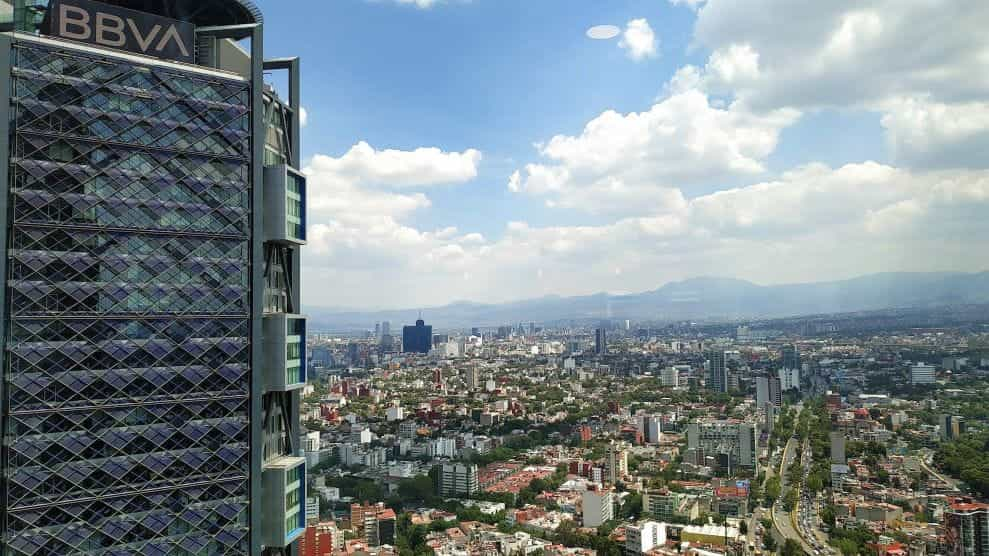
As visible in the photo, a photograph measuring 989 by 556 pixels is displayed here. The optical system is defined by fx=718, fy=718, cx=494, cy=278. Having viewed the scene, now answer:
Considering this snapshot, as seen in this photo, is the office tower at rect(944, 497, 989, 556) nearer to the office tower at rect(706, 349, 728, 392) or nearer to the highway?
the highway

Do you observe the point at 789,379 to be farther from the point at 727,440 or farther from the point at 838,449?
the point at 838,449

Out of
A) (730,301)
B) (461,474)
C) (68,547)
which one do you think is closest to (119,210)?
(68,547)

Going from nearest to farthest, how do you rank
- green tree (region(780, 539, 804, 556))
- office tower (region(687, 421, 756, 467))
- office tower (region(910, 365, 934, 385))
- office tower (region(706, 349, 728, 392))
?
1. green tree (region(780, 539, 804, 556))
2. office tower (region(687, 421, 756, 467))
3. office tower (region(910, 365, 934, 385))
4. office tower (region(706, 349, 728, 392))

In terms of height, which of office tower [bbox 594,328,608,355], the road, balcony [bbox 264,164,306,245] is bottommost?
the road

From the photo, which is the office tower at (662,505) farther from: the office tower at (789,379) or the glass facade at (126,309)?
the office tower at (789,379)

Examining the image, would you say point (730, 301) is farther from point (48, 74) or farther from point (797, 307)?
point (48, 74)

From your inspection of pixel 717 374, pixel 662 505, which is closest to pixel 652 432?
pixel 662 505

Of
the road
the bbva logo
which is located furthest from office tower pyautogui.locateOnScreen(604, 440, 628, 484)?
the bbva logo
